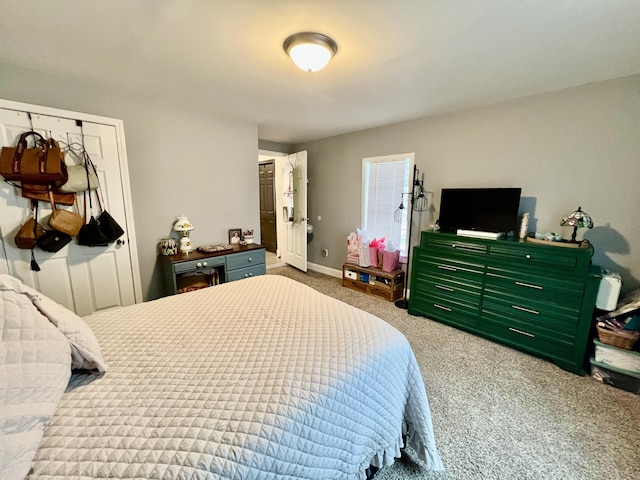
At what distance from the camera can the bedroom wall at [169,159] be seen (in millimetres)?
2262

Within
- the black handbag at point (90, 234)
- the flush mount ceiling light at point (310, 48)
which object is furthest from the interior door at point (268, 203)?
the flush mount ceiling light at point (310, 48)

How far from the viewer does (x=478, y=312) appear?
2.62 meters

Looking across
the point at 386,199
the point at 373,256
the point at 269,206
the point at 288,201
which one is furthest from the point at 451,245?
the point at 269,206

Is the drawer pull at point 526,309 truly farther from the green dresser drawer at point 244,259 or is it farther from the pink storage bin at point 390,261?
the green dresser drawer at point 244,259

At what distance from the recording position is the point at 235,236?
347 centimetres

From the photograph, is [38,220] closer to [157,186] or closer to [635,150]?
[157,186]

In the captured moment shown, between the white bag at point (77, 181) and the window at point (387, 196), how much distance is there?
3207mm

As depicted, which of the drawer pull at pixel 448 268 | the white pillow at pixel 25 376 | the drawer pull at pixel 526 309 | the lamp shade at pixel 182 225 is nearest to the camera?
the white pillow at pixel 25 376

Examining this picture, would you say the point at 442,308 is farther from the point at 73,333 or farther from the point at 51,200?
the point at 51,200

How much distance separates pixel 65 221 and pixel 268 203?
374 centimetres

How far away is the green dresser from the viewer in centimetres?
209

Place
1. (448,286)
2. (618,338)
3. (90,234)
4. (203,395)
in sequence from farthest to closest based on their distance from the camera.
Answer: (448,286), (90,234), (618,338), (203,395)

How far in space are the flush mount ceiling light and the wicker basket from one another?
9.59 feet

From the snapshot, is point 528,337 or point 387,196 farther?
point 387,196
